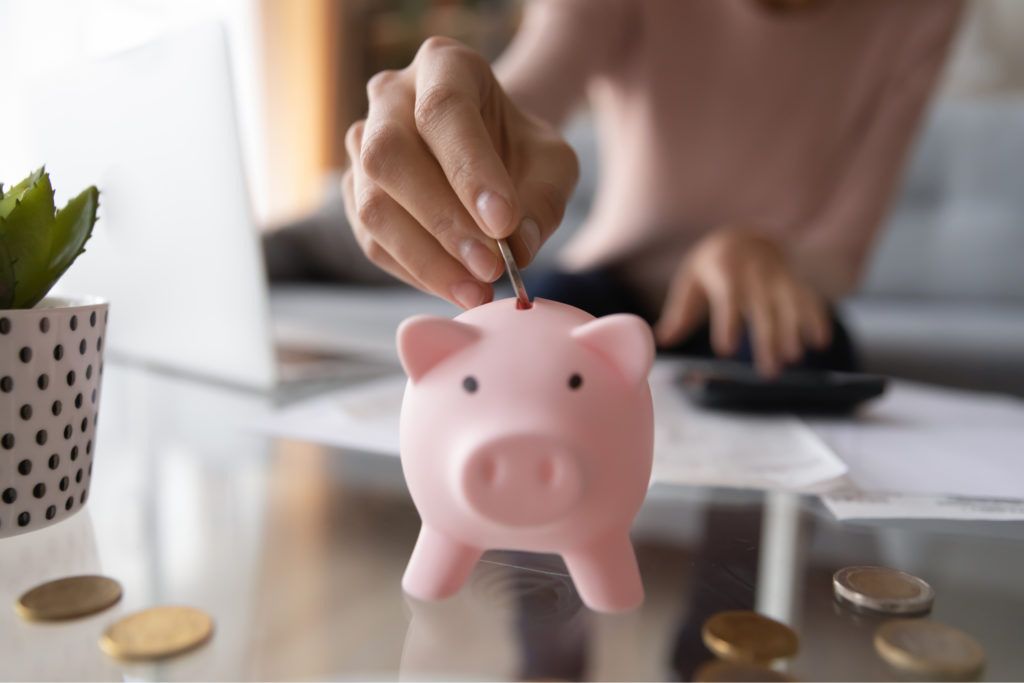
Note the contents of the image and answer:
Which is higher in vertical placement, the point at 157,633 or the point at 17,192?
the point at 17,192

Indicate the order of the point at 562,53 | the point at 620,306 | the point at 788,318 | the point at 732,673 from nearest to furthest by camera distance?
1. the point at 732,673
2. the point at 788,318
3. the point at 562,53
4. the point at 620,306

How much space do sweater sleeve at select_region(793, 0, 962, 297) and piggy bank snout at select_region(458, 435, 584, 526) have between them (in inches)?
35.7

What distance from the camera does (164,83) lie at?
63 cm

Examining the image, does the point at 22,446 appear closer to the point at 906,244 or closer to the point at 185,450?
the point at 185,450

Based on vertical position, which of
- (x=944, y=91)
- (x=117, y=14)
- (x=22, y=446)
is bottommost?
(x=22, y=446)

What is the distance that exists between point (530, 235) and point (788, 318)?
0.51 metres

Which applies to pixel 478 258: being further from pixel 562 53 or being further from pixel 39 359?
pixel 562 53

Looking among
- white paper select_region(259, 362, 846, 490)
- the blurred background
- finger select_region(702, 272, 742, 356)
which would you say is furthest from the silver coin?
the blurred background

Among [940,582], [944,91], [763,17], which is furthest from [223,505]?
[944,91]

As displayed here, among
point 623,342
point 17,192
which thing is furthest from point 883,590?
point 17,192

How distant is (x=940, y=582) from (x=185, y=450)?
1.77ft

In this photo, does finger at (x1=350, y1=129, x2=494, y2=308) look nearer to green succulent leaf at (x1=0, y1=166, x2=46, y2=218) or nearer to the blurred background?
green succulent leaf at (x1=0, y1=166, x2=46, y2=218)

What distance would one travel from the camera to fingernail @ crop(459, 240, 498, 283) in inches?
15.1

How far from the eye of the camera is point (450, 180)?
1.23 feet
